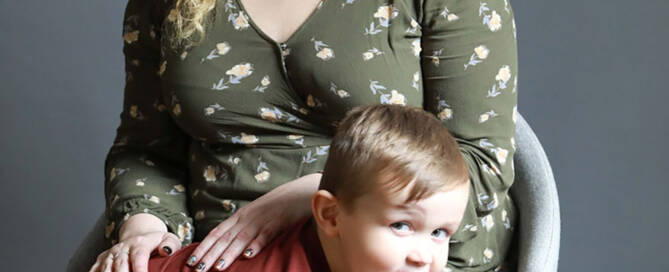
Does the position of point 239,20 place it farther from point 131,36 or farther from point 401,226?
point 401,226

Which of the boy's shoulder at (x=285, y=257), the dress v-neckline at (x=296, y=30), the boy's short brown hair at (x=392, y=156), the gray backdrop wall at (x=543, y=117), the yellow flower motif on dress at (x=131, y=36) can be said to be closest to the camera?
the boy's short brown hair at (x=392, y=156)

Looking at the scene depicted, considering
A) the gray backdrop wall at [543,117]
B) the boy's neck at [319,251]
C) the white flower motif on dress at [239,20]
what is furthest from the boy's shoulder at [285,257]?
the gray backdrop wall at [543,117]

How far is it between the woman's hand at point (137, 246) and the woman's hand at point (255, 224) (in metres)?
0.07

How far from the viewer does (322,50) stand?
1.24 meters

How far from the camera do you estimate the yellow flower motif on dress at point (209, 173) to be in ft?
4.31

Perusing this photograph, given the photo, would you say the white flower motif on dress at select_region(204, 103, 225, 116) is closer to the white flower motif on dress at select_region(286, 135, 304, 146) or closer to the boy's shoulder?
the white flower motif on dress at select_region(286, 135, 304, 146)

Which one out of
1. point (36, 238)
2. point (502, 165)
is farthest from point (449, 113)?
point (36, 238)

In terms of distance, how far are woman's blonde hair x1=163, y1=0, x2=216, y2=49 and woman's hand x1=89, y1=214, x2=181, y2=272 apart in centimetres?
27

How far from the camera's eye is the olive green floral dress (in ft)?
3.99

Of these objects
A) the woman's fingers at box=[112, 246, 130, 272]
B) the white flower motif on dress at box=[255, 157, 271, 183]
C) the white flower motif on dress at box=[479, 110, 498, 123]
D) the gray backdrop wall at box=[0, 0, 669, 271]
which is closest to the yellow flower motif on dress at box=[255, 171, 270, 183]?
the white flower motif on dress at box=[255, 157, 271, 183]

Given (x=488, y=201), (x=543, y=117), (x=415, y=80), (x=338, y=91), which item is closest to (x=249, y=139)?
(x=338, y=91)

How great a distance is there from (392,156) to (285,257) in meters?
0.22

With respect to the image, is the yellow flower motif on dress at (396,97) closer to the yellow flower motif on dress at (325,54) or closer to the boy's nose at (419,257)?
the yellow flower motif on dress at (325,54)

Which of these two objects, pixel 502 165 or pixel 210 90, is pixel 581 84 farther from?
pixel 210 90
